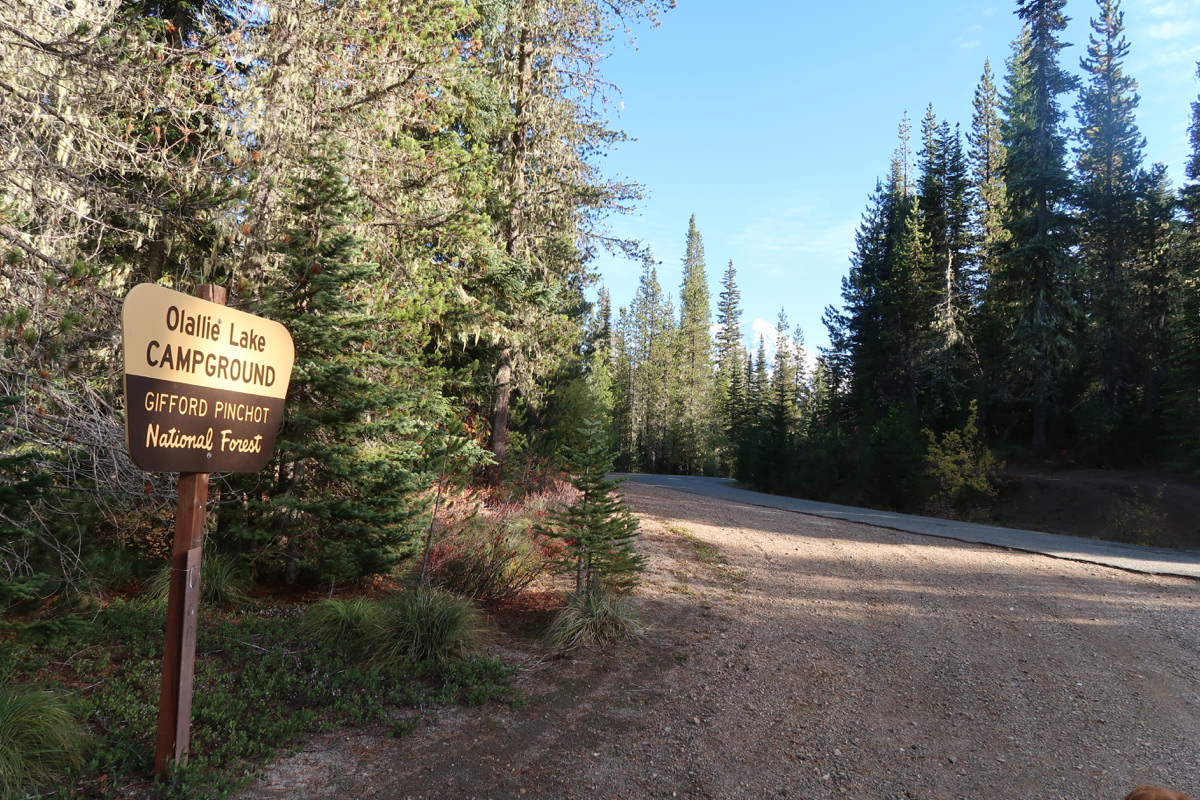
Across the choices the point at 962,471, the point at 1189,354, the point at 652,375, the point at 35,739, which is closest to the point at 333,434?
the point at 35,739

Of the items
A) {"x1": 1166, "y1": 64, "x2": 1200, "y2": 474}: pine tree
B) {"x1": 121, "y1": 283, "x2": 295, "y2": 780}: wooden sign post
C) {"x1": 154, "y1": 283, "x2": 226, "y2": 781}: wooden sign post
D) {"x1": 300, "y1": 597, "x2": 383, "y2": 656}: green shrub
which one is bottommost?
{"x1": 300, "y1": 597, "x2": 383, "y2": 656}: green shrub

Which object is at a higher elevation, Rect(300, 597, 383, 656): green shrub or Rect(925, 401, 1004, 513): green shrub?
Rect(925, 401, 1004, 513): green shrub

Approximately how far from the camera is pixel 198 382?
11.2 feet

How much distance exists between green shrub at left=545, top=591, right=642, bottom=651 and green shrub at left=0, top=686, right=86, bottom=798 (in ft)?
11.4

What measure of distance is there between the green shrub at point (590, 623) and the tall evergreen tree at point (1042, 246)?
2237cm

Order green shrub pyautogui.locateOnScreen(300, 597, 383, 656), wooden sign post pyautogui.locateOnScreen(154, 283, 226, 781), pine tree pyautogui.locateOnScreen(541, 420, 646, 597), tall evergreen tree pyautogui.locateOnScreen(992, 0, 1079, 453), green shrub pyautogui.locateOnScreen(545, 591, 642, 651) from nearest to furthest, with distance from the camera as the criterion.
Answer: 1. wooden sign post pyautogui.locateOnScreen(154, 283, 226, 781)
2. green shrub pyautogui.locateOnScreen(300, 597, 383, 656)
3. green shrub pyautogui.locateOnScreen(545, 591, 642, 651)
4. pine tree pyautogui.locateOnScreen(541, 420, 646, 597)
5. tall evergreen tree pyautogui.locateOnScreen(992, 0, 1079, 453)

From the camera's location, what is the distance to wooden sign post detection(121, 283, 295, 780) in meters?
3.09

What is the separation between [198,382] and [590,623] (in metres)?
4.06

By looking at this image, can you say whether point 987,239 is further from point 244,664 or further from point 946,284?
point 244,664

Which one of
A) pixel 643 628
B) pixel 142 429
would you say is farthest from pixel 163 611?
pixel 643 628

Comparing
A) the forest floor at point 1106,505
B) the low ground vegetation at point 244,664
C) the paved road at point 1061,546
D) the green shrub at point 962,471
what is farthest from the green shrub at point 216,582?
the green shrub at point 962,471

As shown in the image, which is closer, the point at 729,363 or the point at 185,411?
the point at 185,411

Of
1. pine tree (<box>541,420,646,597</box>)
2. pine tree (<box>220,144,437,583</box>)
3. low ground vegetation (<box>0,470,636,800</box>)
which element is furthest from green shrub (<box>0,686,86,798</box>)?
pine tree (<box>541,420,646,597</box>)

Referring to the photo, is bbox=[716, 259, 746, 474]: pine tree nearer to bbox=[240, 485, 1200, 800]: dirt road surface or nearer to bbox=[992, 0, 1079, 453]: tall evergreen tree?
bbox=[992, 0, 1079, 453]: tall evergreen tree
